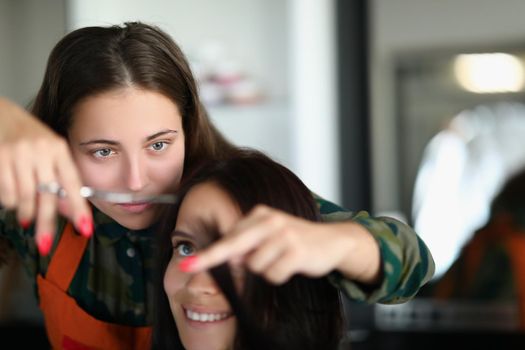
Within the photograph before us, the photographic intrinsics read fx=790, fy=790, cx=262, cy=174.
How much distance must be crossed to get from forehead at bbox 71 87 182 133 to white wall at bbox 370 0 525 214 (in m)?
1.52

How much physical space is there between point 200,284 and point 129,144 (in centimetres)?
19

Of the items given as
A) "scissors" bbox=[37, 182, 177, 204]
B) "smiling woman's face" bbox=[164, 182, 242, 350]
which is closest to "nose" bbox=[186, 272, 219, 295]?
"smiling woman's face" bbox=[164, 182, 242, 350]

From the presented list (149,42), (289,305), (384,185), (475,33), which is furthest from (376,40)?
(289,305)

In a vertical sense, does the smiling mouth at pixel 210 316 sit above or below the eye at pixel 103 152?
below

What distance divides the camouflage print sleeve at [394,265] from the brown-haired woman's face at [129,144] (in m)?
0.25

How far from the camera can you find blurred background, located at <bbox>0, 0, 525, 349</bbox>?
7.07ft

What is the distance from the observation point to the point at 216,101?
7.57 feet

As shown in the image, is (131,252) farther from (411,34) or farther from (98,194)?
(411,34)

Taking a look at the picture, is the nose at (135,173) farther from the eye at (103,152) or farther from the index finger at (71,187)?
the index finger at (71,187)

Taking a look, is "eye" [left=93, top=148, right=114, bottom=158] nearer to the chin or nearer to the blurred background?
the chin

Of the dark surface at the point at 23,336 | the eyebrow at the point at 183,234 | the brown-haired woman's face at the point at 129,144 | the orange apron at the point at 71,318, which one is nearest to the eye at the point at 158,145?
the brown-haired woman's face at the point at 129,144

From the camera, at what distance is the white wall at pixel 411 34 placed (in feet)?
8.09

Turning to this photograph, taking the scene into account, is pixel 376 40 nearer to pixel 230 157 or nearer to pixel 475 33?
pixel 475 33

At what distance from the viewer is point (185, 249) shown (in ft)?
3.00
